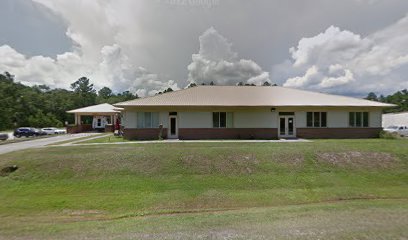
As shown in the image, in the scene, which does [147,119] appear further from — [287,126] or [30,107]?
[30,107]

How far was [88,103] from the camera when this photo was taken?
86000mm

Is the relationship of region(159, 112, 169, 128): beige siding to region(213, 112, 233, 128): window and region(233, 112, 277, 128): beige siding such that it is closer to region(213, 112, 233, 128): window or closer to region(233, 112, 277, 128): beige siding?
region(213, 112, 233, 128): window

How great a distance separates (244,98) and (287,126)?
4992mm

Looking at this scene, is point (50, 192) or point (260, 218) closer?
point (260, 218)

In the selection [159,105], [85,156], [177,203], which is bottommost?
[177,203]

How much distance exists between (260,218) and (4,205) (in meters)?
10.2

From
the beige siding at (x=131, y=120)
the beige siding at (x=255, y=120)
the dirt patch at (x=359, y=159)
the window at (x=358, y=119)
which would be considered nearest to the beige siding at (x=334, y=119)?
the window at (x=358, y=119)

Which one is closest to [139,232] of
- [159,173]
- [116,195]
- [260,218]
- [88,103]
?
[260,218]

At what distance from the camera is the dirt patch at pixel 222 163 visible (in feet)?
48.4

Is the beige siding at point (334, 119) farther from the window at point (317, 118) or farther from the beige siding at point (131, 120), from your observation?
the beige siding at point (131, 120)

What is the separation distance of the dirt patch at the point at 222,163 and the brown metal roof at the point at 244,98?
9495 millimetres

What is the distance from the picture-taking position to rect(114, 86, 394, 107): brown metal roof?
84.1 ft

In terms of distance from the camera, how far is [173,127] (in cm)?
2562

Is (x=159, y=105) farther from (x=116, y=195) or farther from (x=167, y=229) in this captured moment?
(x=167, y=229)
